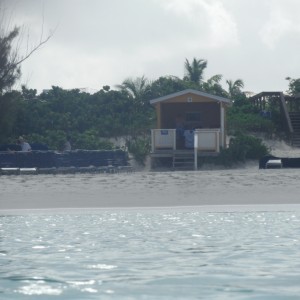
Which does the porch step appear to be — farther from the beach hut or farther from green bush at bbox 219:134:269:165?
green bush at bbox 219:134:269:165

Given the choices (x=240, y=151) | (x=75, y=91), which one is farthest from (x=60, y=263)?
(x=75, y=91)

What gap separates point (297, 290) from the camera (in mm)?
8703

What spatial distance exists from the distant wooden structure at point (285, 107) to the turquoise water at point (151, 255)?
24.2m

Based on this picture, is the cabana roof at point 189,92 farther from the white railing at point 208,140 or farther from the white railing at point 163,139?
the white railing at point 208,140

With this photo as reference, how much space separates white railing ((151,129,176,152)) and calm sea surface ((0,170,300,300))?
49.0ft

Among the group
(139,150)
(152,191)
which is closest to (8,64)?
(139,150)

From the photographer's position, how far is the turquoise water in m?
8.88

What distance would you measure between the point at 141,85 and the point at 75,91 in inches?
243

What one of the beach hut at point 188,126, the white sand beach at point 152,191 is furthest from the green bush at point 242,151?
the white sand beach at point 152,191

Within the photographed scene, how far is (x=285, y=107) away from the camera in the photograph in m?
40.6

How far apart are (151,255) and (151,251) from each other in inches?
14.8

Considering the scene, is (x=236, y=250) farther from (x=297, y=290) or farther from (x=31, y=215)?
(x=31, y=215)

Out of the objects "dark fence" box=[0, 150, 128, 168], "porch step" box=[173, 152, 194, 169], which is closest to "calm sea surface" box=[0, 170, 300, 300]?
"dark fence" box=[0, 150, 128, 168]

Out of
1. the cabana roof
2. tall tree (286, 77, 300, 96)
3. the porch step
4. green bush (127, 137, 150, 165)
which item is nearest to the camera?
the porch step
